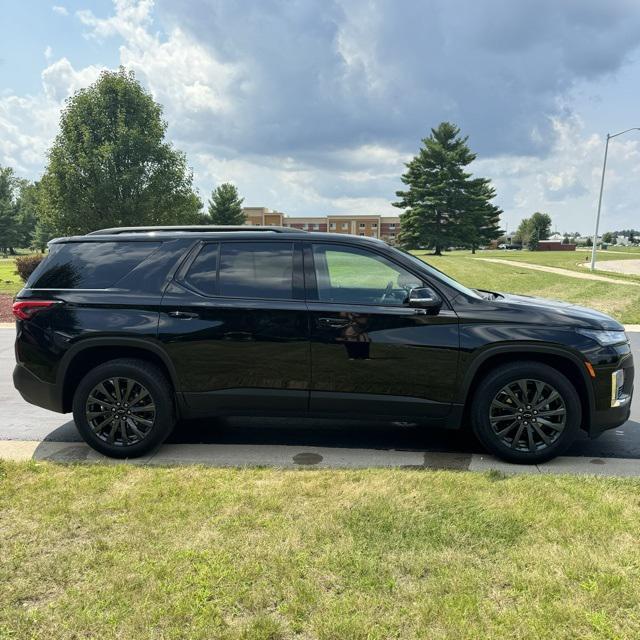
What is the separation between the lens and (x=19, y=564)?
8.93 ft

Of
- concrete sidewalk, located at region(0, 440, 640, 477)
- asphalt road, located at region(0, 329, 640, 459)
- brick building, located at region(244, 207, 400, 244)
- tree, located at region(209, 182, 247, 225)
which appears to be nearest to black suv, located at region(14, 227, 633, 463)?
concrete sidewalk, located at region(0, 440, 640, 477)

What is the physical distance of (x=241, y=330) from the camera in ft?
13.6

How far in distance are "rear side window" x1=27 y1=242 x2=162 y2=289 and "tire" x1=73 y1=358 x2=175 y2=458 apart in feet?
2.33

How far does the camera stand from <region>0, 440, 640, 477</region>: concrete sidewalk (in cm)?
412

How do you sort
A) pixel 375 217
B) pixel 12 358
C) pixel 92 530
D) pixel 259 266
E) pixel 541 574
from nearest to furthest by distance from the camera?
pixel 541 574 → pixel 92 530 → pixel 259 266 → pixel 12 358 → pixel 375 217

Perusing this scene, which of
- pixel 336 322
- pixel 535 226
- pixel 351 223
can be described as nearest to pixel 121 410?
pixel 336 322

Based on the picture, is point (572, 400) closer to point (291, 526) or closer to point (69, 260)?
point (291, 526)

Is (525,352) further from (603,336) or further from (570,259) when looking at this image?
(570,259)

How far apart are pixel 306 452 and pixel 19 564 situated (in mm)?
2267

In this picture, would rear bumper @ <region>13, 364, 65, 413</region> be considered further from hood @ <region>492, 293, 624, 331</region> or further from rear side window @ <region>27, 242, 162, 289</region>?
hood @ <region>492, 293, 624, 331</region>

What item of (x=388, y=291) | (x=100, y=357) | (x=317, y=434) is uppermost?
(x=388, y=291)

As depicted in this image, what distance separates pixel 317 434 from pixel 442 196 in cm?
5127

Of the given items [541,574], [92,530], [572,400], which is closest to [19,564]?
[92,530]

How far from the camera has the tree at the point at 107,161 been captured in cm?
2761
